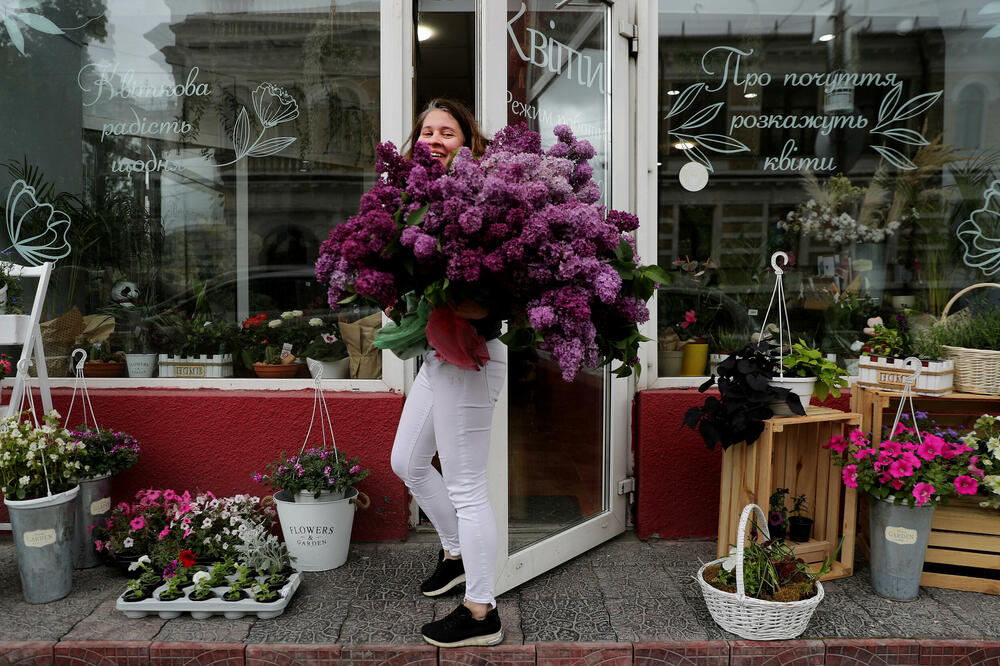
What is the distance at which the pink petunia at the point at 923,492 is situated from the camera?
3029 mm

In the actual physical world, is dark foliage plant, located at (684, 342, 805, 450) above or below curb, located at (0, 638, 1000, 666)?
above

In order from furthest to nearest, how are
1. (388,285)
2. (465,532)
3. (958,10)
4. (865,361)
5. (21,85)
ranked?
(958,10)
(21,85)
(865,361)
(465,532)
(388,285)

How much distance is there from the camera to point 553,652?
2682 mm

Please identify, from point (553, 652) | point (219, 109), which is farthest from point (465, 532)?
point (219, 109)

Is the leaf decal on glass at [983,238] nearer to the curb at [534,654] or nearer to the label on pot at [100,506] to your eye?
the curb at [534,654]

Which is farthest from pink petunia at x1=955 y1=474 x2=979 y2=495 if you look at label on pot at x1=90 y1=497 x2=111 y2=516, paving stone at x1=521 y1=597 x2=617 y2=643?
label on pot at x1=90 y1=497 x2=111 y2=516

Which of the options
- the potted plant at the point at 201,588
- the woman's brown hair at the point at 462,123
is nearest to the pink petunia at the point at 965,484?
A: the woman's brown hair at the point at 462,123

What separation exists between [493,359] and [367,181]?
1.68m

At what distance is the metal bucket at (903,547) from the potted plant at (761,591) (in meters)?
0.36

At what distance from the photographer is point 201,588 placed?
115 inches

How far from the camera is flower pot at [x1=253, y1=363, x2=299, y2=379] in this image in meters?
3.91

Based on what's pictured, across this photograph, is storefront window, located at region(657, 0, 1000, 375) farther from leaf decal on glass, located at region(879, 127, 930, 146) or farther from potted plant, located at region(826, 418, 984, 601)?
potted plant, located at region(826, 418, 984, 601)

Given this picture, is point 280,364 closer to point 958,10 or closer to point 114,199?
point 114,199

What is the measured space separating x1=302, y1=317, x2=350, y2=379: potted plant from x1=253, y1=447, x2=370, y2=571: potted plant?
0.60 metres
